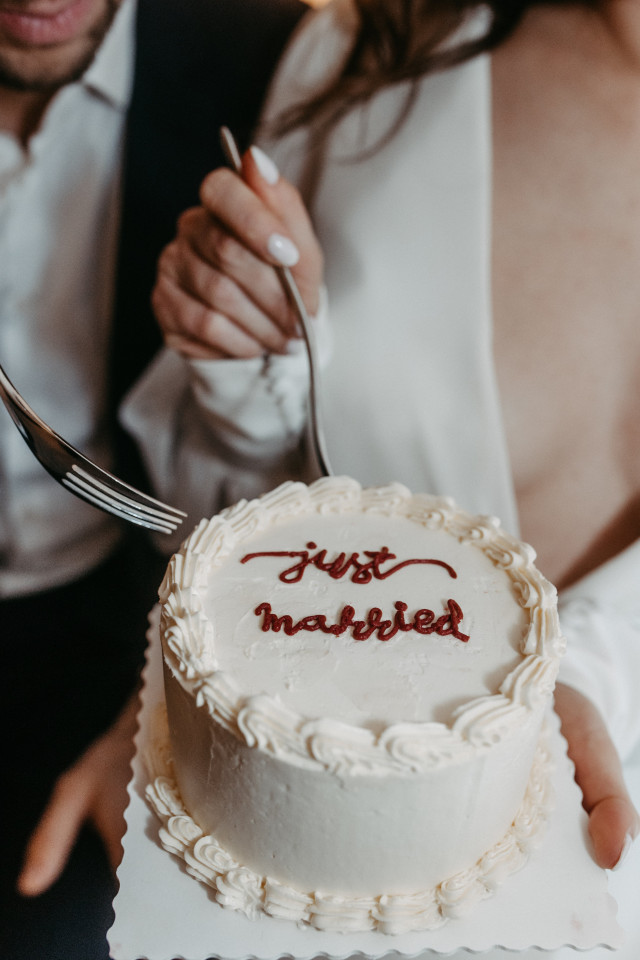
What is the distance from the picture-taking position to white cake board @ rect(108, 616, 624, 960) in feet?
2.45

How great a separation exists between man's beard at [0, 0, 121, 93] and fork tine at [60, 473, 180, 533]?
2.88ft

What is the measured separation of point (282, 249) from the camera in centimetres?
120

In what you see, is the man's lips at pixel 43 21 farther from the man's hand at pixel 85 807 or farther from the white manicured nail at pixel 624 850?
the white manicured nail at pixel 624 850

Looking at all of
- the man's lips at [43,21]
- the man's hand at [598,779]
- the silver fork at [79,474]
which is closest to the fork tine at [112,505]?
the silver fork at [79,474]

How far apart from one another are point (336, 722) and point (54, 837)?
0.53 m

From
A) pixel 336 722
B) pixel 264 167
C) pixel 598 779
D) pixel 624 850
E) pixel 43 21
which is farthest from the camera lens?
pixel 43 21

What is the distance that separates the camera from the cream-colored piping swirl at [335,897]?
762 millimetres

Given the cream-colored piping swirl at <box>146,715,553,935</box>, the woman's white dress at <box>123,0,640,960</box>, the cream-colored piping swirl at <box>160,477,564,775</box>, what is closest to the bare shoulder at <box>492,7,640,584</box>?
the woman's white dress at <box>123,0,640,960</box>

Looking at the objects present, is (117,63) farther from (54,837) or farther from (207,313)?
(54,837)

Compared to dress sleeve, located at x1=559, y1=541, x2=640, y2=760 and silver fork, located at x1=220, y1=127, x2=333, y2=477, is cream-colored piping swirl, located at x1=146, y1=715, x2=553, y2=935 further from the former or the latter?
silver fork, located at x1=220, y1=127, x2=333, y2=477

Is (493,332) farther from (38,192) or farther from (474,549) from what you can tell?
(38,192)

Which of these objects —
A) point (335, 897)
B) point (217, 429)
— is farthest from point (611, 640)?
point (217, 429)

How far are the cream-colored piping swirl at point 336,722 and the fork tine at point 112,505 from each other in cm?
5

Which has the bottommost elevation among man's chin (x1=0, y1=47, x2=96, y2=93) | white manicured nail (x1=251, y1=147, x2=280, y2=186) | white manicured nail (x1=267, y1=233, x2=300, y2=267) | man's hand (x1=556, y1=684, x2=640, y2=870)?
man's hand (x1=556, y1=684, x2=640, y2=870)
